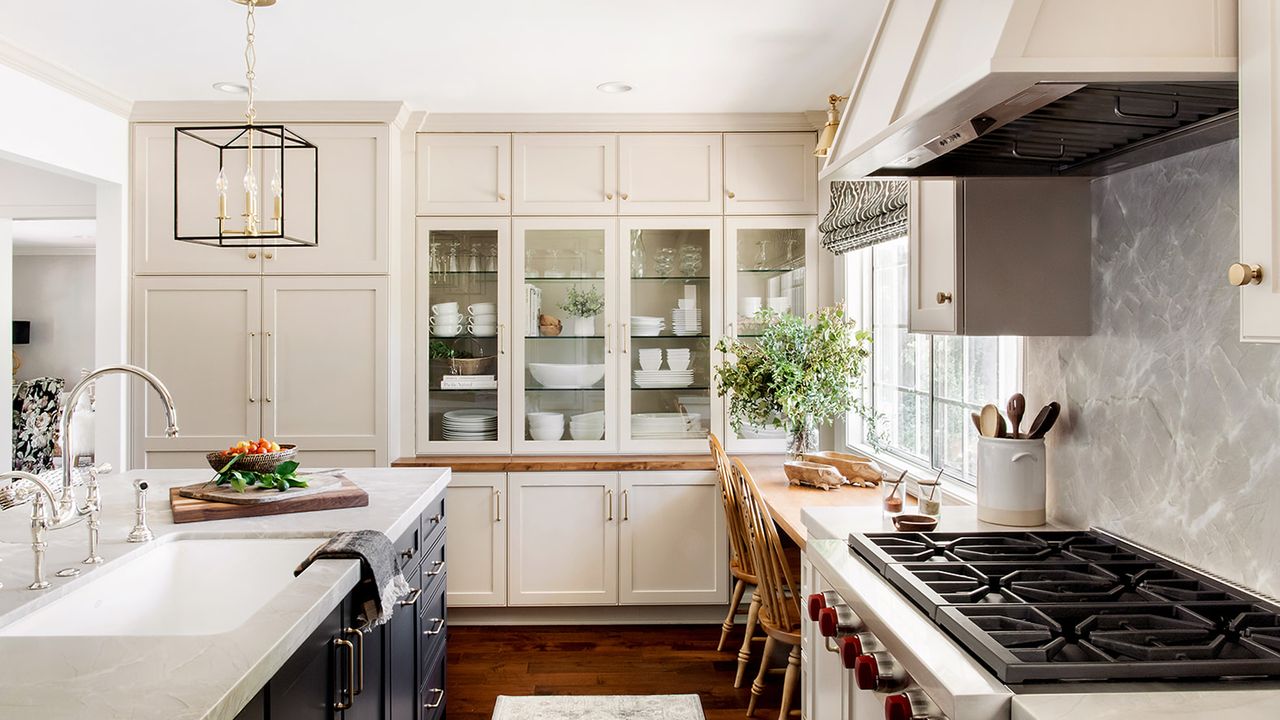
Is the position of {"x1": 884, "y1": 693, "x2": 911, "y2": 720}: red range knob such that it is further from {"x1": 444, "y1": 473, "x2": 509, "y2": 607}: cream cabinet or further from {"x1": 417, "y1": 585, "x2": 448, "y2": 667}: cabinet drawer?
{"x1": 444, "y1": 473, "x2": 509, "y2": 607}: cream cabinet

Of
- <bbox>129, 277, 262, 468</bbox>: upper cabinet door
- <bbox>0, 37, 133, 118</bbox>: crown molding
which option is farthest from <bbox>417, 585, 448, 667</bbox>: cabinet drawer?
<bbox>0, 37, 133, 118</bbox>: crown molding

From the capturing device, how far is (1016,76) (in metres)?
1.13

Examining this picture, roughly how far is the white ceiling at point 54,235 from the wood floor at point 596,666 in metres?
5.22

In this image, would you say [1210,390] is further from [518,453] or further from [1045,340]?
[518,453]

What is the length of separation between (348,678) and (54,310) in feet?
31.0

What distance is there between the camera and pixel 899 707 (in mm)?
1207

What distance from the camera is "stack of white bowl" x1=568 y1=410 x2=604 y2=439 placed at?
13.1 ft

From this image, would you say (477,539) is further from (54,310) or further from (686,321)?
(54,310)

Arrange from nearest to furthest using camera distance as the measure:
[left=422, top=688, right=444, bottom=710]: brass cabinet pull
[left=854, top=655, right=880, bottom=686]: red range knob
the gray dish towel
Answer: [left=854, top=655, right=880, bottom=686]: red range knob → the gray dish towel → [left=422, top=688, right=444, bottom=710]: brass cabinet pull

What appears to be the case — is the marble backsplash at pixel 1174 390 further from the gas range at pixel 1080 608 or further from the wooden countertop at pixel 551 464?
the wooden countertop at pixel 551 464

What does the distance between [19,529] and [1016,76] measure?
2348 millimetres

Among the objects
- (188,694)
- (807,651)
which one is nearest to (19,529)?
(188,694)

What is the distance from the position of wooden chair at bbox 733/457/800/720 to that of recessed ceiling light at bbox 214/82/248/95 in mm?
2704

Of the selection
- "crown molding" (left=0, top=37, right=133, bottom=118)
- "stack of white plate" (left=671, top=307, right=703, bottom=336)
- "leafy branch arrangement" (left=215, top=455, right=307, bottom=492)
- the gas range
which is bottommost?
the gas range
